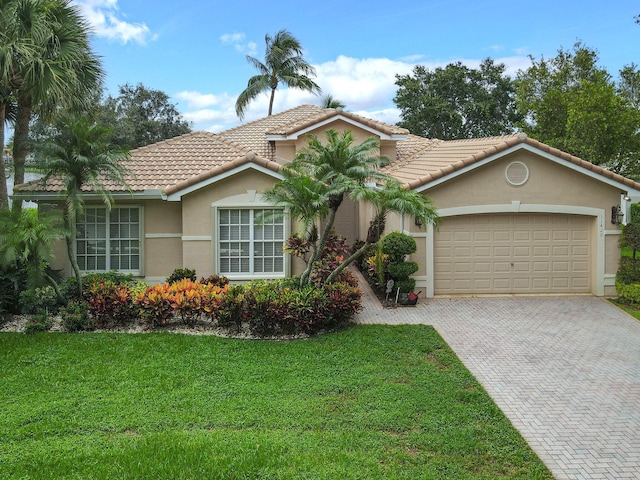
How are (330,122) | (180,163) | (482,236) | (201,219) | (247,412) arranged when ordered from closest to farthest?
(247,412) < (201,219) < (482,236) < (180,163) < (330,122)

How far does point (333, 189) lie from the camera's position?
12.0 metres

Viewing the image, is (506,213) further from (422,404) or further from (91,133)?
(91,133)

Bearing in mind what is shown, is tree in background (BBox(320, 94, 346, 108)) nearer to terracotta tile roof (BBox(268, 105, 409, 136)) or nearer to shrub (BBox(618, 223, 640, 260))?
terracotta tile roof (BBox(268, 105, 409, 136))

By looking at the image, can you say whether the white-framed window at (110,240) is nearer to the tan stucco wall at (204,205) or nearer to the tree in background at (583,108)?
the tan stucco wall at (204,205)

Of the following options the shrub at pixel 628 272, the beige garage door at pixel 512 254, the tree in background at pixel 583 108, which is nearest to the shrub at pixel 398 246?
the beige garage door at pixel 512 254

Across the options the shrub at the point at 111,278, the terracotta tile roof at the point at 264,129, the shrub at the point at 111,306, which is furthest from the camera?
the terracotta tile roof at the point at 264,129

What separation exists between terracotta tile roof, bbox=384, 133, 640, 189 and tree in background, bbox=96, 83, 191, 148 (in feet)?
86.5

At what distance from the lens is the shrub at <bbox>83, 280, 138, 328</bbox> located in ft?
40.5

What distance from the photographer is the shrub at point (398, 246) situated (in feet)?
47.9

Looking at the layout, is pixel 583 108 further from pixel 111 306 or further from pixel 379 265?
pixel 111 306

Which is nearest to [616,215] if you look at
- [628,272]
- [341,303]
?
[628,272]

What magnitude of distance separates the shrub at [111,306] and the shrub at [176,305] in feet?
0.78

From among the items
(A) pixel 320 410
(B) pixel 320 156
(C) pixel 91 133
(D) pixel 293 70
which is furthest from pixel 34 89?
(D) pixel 293 70

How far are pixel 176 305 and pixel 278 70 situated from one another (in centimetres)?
2731
